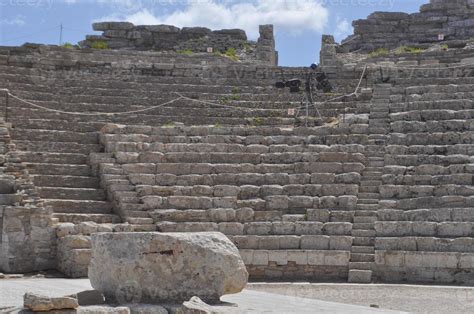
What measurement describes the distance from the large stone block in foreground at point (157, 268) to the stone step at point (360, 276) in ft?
18.9

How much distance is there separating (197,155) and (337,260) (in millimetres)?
4056

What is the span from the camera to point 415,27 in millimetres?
27953

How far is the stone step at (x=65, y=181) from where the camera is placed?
57.0ft

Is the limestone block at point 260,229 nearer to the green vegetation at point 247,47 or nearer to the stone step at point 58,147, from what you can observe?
the stone step at point 58,147

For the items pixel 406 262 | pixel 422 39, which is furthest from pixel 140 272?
pixel 422 39

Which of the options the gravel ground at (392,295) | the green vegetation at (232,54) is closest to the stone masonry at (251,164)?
the gravel ground at (392,295)

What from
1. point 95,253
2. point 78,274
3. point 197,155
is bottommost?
point 78,274

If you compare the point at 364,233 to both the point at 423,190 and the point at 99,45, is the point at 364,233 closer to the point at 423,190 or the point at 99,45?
the point at 423,190

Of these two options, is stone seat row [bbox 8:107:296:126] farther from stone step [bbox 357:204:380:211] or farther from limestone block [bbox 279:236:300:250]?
limestone block [bbox 279:236:300:250]

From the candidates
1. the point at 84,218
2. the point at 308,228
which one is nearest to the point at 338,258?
the point at 308,228

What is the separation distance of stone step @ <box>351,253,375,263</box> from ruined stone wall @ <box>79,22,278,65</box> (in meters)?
12.4

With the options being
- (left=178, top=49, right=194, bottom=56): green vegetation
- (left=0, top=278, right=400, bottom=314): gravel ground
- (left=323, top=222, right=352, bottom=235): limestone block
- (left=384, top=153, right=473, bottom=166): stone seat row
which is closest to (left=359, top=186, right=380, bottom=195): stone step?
(left=384, top=153, right=473, bottom=166): stone seat row

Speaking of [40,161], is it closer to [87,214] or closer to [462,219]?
[87,214]

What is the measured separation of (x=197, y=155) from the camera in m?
18.2
